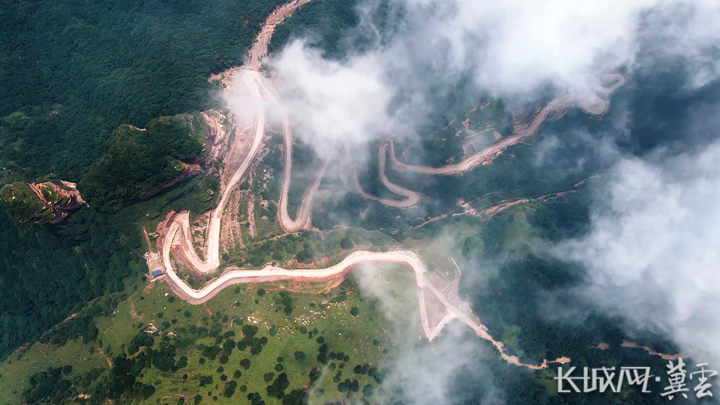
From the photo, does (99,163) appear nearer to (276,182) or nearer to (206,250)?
(206,250)

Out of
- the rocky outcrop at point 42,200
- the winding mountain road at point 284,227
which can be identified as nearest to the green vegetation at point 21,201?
the rocky outcrop at point 42,200

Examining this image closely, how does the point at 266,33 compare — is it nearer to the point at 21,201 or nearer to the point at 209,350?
the point at 21,201

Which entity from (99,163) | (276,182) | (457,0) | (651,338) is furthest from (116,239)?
(651,338)

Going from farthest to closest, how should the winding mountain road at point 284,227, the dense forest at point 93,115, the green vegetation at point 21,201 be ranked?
the dense forest at point 93,115 < the winding mountain road at point 284,227 < the green vegetation at point 21,201

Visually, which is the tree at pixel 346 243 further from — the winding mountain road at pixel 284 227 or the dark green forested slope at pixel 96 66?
the dark green forested slope at pixel 96 66

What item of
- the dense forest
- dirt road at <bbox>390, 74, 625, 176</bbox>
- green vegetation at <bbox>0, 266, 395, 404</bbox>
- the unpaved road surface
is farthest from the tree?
the unpaved road surface

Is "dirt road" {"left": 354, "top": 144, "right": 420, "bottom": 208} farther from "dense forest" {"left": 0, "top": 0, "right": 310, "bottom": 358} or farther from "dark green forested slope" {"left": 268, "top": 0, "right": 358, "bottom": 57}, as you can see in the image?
"dense forest" {"left": 0, "top": 0, "right": 310, "bottom": 358}
